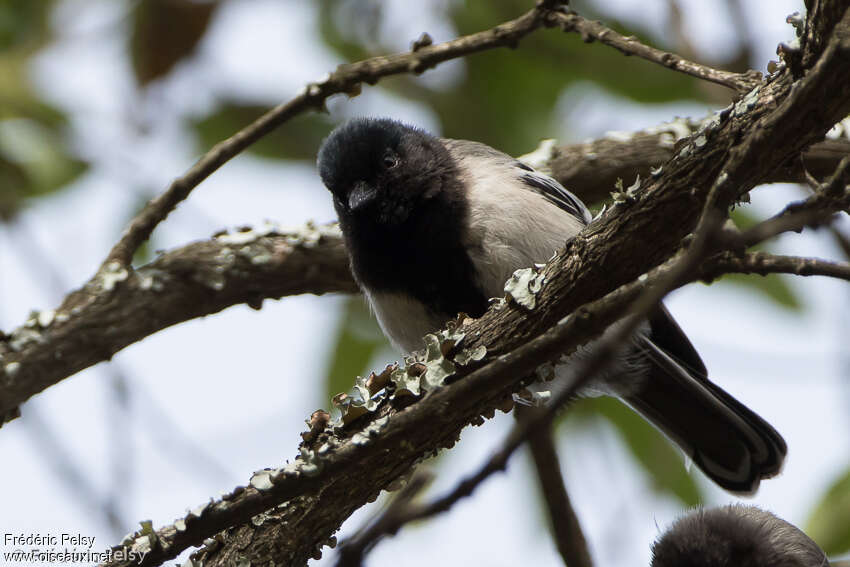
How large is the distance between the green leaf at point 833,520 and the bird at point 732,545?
545mm

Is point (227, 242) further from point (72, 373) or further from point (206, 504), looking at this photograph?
point (206, 504)

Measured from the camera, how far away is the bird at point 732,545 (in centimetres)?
255

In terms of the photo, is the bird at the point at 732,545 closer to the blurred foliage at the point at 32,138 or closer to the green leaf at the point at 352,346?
the green leaf at the point at 352,346

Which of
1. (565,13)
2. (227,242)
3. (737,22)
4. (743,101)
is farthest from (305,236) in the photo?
(737,22)

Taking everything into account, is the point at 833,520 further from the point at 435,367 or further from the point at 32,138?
the point at 32,138

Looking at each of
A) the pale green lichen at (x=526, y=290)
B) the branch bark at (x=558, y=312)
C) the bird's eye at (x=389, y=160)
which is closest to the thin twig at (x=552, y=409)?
the branch bark at (x=558, y=312)

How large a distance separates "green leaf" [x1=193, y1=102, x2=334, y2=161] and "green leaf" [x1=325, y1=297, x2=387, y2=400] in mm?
707

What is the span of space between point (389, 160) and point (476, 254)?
1.93 ft

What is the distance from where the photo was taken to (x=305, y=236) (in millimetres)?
3346

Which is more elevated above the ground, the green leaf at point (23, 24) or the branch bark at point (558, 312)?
the green leaf at point (23, 24)

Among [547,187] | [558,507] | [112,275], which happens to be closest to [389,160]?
[547,187]

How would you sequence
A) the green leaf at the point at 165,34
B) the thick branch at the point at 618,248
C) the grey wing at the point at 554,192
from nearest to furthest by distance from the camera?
the thick branch at the point at 618,248, the grey wing at the point at 554,192, the green leaf at the point at 165,34

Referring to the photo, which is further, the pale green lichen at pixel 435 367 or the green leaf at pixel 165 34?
the green leaf at pixel 165 34

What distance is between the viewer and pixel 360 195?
3.24 metres
